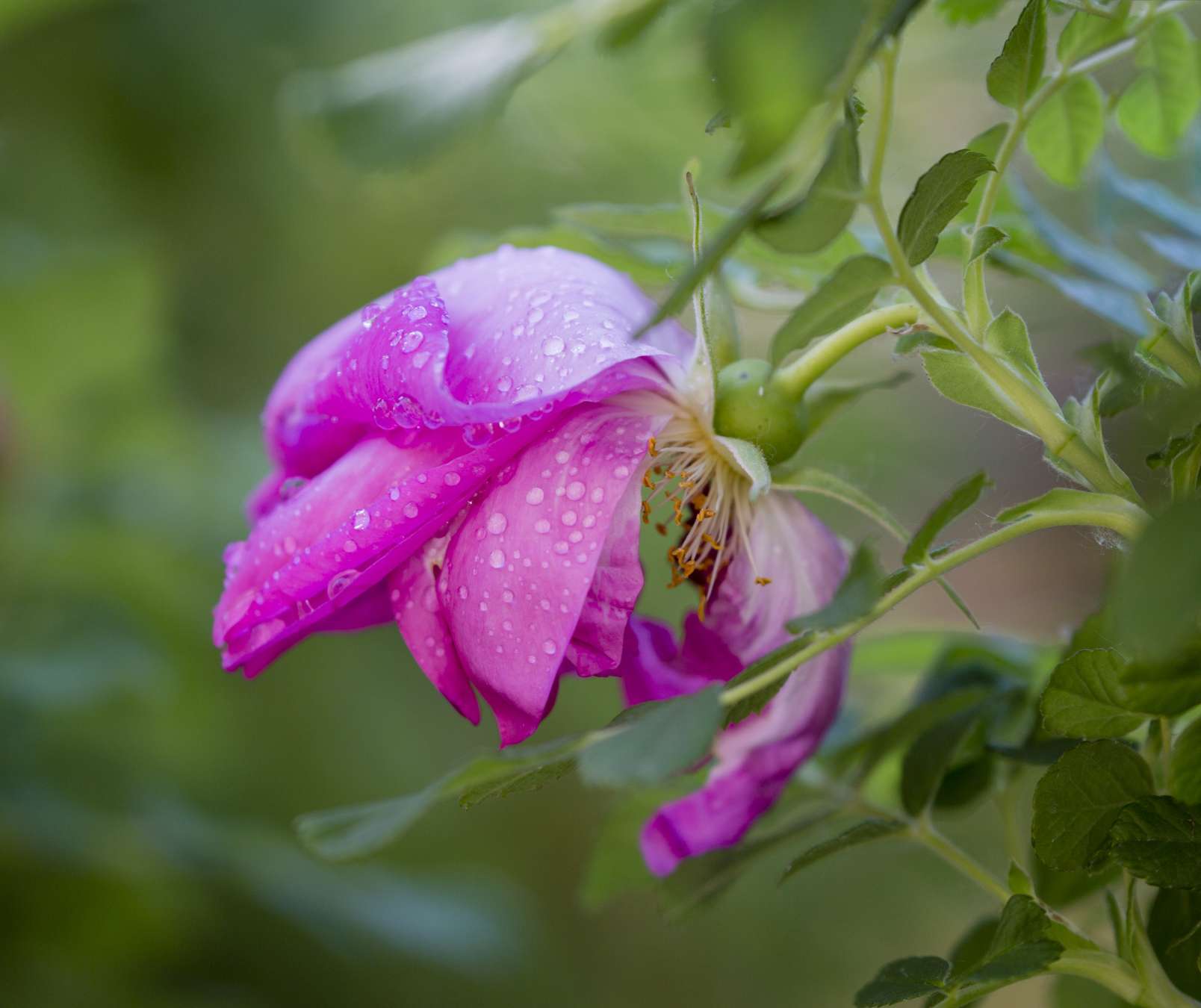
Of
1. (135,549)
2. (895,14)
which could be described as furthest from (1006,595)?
(895,14)

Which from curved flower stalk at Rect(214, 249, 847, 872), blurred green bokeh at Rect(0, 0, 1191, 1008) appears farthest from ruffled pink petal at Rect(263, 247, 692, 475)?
blurred green bokeh at Rect(0, 0, 1191, 1008)

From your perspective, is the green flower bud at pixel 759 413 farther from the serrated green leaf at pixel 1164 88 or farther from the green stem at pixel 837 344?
the serrated green leaf at pixel 1164 88

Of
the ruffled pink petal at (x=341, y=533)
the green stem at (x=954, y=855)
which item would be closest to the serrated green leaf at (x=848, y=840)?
the green stem at (x=954, y=855)

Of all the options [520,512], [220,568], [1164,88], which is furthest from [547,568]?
[220,568]

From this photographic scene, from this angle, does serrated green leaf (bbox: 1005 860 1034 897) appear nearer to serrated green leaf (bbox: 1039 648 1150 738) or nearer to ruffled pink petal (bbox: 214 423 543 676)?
serrated green leaf (bbox: 1039 648 1150 738)

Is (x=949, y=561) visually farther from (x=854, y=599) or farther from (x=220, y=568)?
(x=220, y=568)
